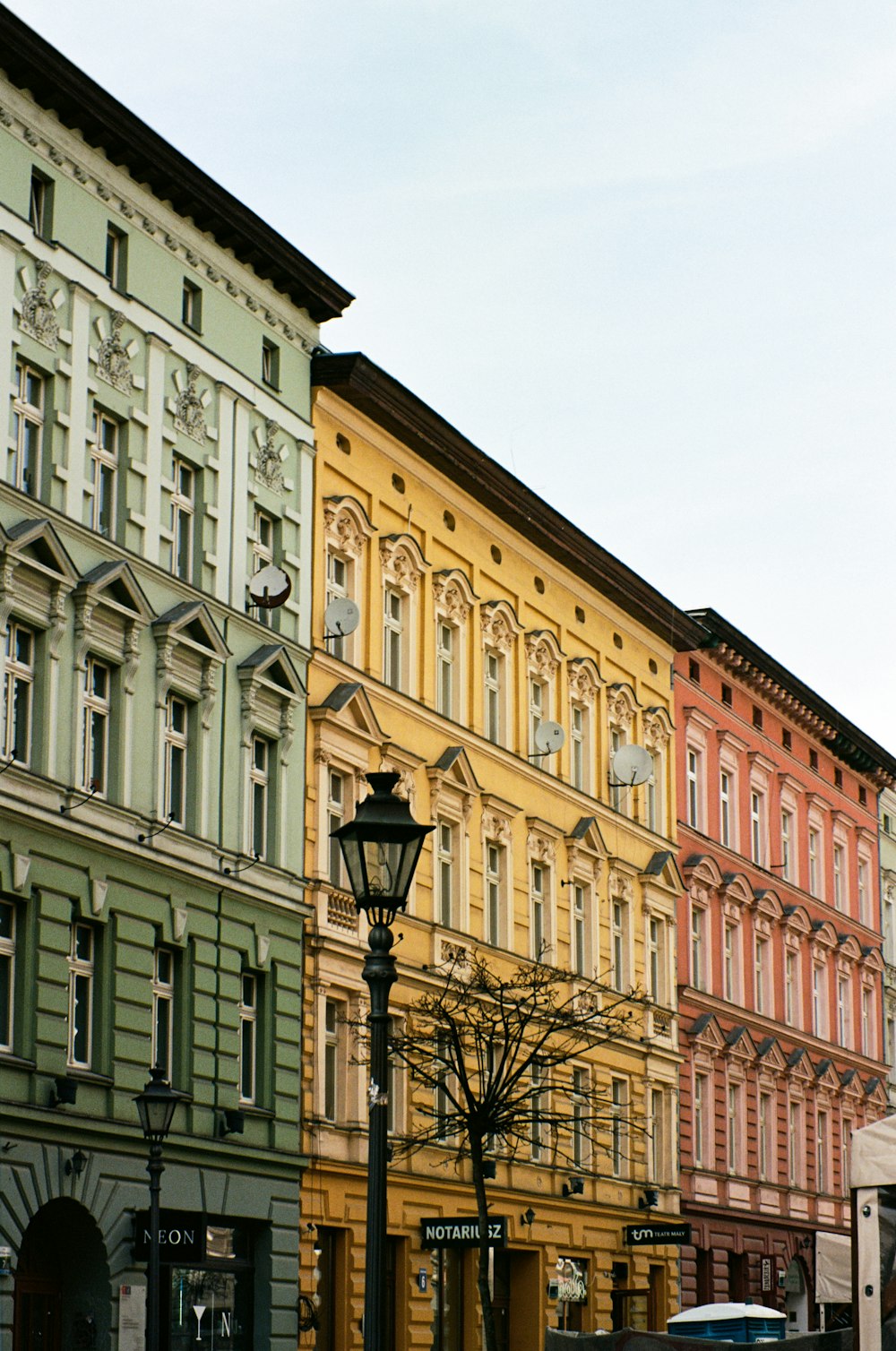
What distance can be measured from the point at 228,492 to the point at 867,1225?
24.5 metres

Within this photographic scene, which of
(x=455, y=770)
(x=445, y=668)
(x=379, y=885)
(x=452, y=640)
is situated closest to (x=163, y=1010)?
(x=455, y=770)

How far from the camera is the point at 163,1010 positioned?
31.8 metres

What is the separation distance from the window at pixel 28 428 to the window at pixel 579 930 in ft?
64.9

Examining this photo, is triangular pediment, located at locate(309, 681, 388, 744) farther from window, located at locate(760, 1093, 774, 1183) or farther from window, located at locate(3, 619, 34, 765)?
window, located at locate(760, 1093, 774, 1183)

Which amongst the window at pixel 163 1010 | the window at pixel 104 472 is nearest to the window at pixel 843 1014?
the window at pixel 163 1010

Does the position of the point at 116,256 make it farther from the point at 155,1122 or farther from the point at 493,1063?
the point at 493,1063

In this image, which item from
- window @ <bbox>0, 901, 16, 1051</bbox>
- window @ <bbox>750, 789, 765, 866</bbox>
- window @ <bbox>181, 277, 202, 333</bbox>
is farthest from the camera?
window @ <bbox>750, 789, 765, 866</bbox>

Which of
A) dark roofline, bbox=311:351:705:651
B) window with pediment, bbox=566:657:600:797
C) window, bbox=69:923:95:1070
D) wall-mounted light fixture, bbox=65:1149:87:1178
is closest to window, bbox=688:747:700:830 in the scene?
dark roofline, bbox=311:351:705:651

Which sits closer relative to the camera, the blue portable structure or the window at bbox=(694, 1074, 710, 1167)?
the blue portable structure

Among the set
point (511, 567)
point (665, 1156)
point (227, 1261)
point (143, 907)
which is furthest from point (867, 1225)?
point (665, 1156)

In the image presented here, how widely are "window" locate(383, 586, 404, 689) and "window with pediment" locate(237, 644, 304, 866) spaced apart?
4.06 meters

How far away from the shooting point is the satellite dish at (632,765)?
48.6 m

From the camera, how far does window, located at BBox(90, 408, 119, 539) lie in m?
30.8

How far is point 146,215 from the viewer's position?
32906 mm
